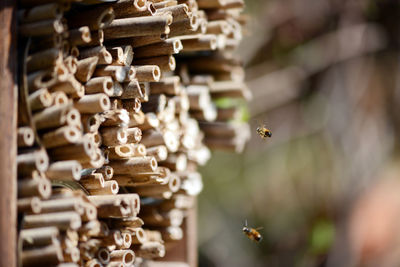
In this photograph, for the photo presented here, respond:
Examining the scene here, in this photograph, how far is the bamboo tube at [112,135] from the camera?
1421 mm

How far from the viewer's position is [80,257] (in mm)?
1366

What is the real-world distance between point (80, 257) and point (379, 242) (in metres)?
3.26

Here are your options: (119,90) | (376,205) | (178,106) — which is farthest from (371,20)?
(119,90)

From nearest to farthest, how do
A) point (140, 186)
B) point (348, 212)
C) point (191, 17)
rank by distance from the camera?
point (191, 17) → point (140, 186) → point (348, 212)

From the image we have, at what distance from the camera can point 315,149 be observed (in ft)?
15.1

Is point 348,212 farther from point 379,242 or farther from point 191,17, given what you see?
point 191,17

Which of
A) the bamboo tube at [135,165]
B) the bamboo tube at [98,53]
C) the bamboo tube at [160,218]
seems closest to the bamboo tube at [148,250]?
the bamboo tube at [160,218]

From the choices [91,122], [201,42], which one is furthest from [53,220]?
[201,42]

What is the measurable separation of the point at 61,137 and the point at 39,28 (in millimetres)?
243

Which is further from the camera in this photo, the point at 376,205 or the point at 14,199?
the point at 376,205

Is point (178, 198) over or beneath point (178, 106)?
beneath

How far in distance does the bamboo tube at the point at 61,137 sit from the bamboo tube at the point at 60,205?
127 millimetres

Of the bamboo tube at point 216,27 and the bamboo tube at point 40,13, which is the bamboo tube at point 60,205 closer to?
the bamboo tube at point 40,13

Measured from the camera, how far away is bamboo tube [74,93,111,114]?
1.32 m
